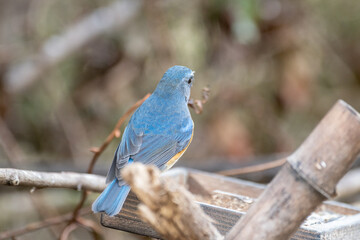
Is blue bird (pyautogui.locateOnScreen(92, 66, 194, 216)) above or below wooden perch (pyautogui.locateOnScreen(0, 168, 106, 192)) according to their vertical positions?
above

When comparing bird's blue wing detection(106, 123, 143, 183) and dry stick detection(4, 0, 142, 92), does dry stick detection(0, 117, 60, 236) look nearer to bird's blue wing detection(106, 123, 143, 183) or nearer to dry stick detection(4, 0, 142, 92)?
dry stick detection(4, 0, 142, 92)

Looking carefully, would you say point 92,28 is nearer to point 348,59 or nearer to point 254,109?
point 254,109

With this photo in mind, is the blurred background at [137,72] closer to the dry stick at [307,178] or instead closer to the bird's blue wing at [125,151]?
the bird's blue wing at [125,151]

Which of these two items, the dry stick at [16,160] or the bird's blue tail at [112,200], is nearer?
the bird's blue tail at [112,200]

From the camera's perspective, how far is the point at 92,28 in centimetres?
560

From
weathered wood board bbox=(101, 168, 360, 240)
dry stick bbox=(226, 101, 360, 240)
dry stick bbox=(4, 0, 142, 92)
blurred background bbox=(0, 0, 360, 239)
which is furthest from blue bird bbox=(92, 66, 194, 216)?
dry stick bbox=(4, 0, 142, 92)

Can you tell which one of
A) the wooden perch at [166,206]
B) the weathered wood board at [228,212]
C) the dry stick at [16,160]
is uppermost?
the wooden perch at [166,206]

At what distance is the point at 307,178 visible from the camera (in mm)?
1482

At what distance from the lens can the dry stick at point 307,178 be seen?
144 centimetres

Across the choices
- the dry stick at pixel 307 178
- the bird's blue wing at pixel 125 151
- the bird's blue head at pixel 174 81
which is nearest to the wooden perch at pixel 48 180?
the bird's blue wing at pixel 125 151

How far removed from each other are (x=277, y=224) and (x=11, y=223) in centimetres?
413

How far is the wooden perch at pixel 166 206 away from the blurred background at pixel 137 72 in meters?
3.76

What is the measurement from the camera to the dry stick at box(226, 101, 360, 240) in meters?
1.44

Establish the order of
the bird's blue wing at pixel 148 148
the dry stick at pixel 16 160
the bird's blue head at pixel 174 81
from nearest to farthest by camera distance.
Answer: the bird's blue wing at pixel 148 148 → the bird's blue head at pixel 174 81 → the dry stick at pixel 16 160
